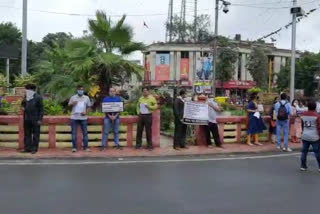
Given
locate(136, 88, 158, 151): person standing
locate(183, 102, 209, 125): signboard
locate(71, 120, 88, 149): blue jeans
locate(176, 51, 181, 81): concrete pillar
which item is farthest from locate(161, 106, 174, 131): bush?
locate(176, 51, 181, 81): concrete pillar

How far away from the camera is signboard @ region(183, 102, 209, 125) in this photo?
47.6 feet

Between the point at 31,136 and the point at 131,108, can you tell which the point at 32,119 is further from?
the point at 131,108

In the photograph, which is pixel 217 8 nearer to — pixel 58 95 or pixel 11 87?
pixel 11 87

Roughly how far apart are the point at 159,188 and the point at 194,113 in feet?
20.1

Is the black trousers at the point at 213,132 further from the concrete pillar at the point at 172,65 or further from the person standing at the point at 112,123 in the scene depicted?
the concrete pillar at the point at 172,65

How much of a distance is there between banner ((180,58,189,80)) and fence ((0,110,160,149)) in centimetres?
7398

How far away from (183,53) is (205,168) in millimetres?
77075

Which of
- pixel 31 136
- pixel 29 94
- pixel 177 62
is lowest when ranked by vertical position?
pixel 31 136

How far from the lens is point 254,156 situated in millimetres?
13633

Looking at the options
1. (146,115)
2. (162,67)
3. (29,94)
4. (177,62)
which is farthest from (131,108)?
(177,62)

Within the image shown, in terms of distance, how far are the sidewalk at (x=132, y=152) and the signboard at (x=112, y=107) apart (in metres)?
1.05

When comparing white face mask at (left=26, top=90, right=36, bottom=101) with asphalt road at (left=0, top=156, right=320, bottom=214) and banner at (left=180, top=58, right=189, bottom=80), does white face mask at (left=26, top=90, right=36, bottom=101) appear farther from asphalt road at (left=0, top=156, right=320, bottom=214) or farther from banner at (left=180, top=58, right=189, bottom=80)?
banner at (left=180, top=58, right=189, bottom=80)

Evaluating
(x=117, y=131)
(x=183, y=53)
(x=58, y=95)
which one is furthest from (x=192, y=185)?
(x=183, y=53)

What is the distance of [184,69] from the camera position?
289 feet
